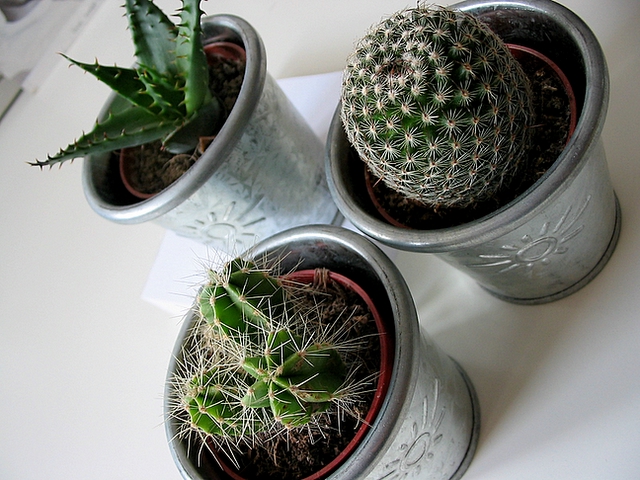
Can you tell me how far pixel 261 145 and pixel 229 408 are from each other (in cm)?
39

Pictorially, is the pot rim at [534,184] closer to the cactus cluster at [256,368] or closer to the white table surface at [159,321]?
the cactus cluster at [256,368]

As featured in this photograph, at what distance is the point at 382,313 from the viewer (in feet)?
2.03

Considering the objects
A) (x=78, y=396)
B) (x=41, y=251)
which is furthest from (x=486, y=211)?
(x=41, y=251)

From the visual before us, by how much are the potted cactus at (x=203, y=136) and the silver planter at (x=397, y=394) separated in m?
0.16

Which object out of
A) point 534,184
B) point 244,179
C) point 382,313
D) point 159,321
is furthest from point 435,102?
point 159,321

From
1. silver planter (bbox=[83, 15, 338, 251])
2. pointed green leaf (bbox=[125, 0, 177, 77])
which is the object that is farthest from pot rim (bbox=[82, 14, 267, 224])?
pointed green leaf (bbox=[125, 0, 177, 77])

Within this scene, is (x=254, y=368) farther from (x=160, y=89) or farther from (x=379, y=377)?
(x=160, y=89)

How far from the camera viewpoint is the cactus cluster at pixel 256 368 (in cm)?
48

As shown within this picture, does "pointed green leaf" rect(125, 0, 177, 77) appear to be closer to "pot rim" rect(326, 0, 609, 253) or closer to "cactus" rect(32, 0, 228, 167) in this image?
"cactus" rect(32, 0, 228, 167)

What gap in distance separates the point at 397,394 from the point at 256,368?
0.12 m

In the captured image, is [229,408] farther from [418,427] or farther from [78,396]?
[78,396]

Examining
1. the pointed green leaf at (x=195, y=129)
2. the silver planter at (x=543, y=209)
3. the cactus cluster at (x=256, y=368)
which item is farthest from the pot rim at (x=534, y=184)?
the pointed green leaf at (x=195, y=129)

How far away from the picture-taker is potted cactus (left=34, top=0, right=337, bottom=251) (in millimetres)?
731

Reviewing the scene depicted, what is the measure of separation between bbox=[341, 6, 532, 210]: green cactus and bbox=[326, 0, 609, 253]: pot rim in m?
0.05
